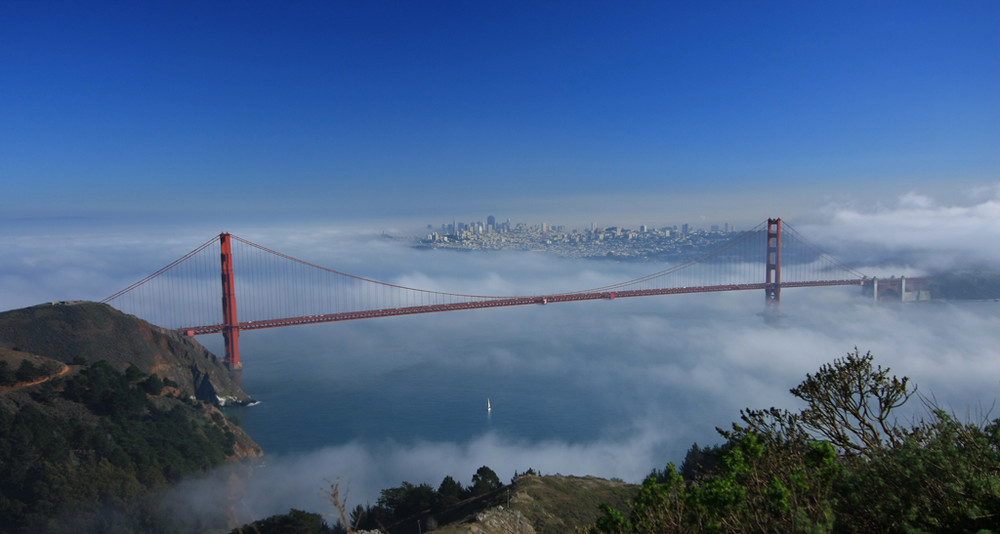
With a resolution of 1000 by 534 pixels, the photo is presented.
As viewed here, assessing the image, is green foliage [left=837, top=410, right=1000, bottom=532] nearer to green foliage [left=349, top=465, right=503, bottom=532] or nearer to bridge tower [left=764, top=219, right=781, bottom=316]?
green foliage [left=349, top=465, right=503, bottom=532]

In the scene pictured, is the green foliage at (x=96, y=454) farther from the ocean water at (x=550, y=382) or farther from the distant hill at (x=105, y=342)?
the distant hill at (x=105, y=342)

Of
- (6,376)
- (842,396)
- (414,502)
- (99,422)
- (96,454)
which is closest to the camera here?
(842,396)

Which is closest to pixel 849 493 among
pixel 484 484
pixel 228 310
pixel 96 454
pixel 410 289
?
pixel 484 484

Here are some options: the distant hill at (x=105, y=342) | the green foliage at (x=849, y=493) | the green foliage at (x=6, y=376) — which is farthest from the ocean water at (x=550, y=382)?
the green foliage at (x=849, y=493)

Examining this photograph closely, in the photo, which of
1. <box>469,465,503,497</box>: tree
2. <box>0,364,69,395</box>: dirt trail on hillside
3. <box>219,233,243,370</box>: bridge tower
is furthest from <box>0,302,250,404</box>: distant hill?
<box>469,465,503,497</box>: tree

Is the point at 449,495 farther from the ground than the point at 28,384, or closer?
closer

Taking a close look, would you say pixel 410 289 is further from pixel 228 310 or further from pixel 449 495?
pixel 449 495
